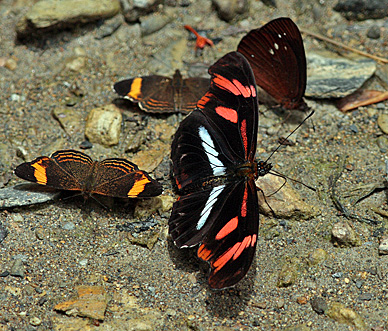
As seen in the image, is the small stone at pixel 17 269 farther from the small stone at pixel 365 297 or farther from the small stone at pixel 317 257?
the small stone at pixel 365 297

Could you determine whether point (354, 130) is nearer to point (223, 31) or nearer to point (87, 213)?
point (223, 31)

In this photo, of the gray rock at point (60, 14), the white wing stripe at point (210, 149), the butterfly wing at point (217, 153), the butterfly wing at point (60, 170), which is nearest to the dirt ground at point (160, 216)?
the gray rock at point (60, 14)

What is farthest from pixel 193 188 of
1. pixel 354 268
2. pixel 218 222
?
pixel 354 268

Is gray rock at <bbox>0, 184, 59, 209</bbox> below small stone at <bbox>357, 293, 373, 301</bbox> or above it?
above

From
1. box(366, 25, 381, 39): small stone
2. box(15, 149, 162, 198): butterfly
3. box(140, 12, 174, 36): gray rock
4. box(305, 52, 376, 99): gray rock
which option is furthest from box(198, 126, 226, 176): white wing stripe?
box(366, 25, 381, 39): small stone

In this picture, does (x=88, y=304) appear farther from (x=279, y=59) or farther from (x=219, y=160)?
(x=279, y=59)

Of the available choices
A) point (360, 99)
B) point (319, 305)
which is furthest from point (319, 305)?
point (360, 99)

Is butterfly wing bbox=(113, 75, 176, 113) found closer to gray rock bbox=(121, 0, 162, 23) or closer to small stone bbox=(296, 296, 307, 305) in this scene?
gray rock bbox=(121, 0, 162, 23)
